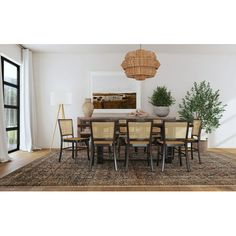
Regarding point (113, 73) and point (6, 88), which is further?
point (113, 73)

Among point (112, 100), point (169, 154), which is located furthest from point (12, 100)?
point (169, 154)

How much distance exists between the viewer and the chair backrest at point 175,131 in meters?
4.55

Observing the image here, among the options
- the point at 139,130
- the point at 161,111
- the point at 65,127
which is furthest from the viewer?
the point at 161,111

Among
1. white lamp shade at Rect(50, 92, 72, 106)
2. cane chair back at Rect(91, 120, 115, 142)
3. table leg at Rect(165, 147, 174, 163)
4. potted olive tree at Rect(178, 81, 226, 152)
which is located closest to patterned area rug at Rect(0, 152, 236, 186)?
table leg at Rect(165, 147, 174, 163)

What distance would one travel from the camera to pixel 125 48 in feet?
23.6

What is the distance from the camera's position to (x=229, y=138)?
26.2 feet

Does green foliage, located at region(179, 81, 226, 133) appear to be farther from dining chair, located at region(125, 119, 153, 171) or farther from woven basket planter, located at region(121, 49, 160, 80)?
woven basket planter, located at region(121, 49, 160, 80)

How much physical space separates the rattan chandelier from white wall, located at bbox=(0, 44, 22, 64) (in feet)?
10.8

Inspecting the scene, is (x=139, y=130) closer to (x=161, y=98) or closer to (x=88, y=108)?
(x=88, y=108)

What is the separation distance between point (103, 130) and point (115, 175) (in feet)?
2.81

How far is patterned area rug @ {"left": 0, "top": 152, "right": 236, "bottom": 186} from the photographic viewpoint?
12.2 feet
